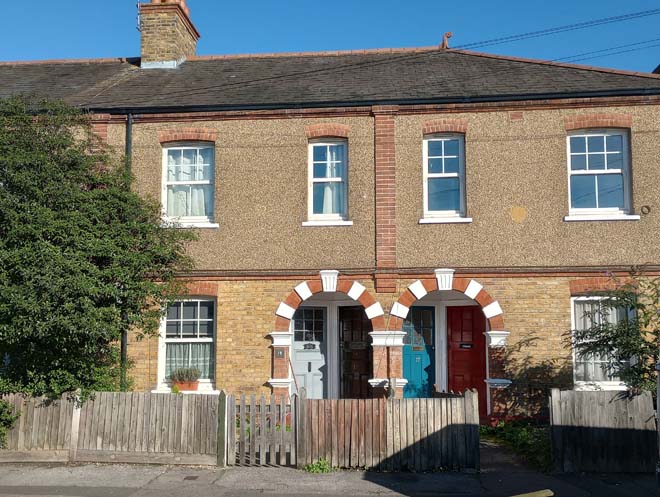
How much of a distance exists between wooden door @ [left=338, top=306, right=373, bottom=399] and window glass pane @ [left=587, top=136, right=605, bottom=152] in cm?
554

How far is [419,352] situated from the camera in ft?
48.9

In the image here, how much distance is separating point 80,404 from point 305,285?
4.62 m

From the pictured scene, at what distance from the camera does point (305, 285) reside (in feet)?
44.6

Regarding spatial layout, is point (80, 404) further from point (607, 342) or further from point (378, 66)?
point (378, 66)

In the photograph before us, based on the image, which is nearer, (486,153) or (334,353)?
(486,153)

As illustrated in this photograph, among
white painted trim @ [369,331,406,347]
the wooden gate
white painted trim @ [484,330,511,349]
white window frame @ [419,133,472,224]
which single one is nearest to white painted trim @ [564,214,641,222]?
white window frame @ [419,133,472,224]

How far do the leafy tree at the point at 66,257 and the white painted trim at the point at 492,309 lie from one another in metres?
5.61

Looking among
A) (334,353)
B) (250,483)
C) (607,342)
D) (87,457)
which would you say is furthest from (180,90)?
(607,342)

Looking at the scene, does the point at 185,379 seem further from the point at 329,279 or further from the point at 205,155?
the point at 205,155

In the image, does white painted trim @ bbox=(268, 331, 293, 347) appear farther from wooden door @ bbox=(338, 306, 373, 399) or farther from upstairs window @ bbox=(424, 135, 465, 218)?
upstairs window @ bbox=(424, 135, 465, 218)

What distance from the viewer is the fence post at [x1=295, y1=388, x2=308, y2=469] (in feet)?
33.6

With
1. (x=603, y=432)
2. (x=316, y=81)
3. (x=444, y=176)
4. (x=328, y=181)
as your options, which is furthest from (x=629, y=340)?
(x=316, y=81)

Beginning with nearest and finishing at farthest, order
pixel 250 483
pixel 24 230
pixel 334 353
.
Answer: pixel 250 483 → pixel 24 230 → pixel 334 353

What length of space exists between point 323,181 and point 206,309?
3.40 metres
